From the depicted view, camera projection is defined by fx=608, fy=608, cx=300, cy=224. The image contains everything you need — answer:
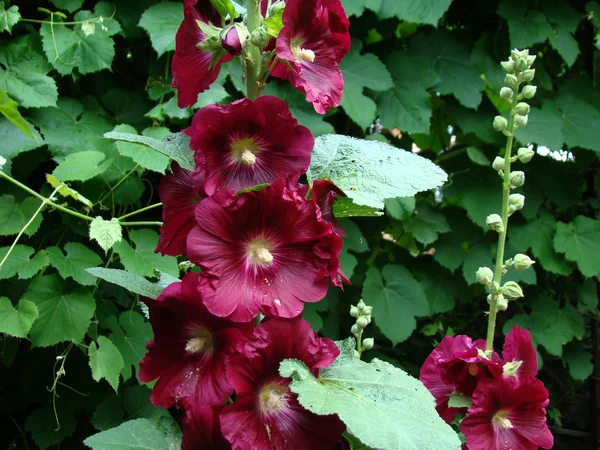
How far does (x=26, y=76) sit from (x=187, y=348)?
105 centimetres

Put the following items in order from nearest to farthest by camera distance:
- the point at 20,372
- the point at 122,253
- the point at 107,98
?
the point at 122,253
the point at 20,372
the point at 107,98

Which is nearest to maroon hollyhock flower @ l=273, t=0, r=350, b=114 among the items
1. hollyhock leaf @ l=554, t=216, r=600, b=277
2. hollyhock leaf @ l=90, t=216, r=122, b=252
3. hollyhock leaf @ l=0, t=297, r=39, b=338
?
hollyhock leaf @ l=90, t=216, r=122, b=252

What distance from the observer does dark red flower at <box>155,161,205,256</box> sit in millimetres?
584

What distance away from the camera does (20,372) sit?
4.58ft

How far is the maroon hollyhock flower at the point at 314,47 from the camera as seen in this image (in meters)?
0.55

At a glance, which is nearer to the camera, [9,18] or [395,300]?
[9,18]

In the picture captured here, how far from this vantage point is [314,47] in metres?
0.60

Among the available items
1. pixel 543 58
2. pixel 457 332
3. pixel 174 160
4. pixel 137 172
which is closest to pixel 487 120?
pixel 543 58

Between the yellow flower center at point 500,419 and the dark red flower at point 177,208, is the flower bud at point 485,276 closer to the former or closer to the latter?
the yellow flower center at point 500,419

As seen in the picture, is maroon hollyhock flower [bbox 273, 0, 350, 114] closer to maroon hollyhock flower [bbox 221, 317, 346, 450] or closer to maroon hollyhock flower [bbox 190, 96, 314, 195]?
maroon hollyhock flower [bbox 190, 96, 314, 195]

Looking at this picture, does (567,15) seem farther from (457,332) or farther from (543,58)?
(457,332)

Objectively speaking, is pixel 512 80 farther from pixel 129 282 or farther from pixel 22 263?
pixel 22 263

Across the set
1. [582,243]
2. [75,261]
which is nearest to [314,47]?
[75,261]

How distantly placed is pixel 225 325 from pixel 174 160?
0.17 m
